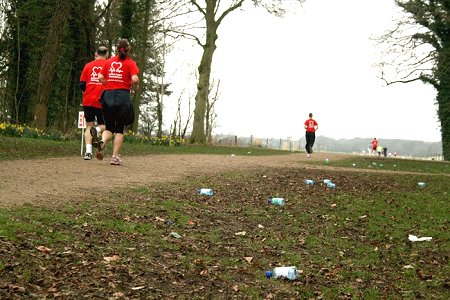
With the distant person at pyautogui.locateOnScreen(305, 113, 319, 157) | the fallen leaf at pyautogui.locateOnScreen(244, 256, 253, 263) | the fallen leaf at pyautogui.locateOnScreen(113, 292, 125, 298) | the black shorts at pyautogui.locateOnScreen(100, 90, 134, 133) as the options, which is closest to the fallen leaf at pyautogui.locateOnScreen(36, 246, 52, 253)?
the fallen leaf at pyautogui.locateOnScreen(113, 292, 125, 298)

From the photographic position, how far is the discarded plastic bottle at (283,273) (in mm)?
5539

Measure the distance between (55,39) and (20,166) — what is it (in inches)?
539

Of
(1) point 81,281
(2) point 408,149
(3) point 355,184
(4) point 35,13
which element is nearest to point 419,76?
(4) point 35,13

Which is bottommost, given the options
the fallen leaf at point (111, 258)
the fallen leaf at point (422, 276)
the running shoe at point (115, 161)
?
the fallen leaf at point (422, 276)

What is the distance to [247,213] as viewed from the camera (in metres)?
8.59

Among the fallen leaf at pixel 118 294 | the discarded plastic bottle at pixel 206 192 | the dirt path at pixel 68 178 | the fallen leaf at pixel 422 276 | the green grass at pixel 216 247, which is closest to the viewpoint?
the fallen leaf at pixel 118 294

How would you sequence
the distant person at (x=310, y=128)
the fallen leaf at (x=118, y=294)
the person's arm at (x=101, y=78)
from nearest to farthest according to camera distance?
the fallen leaf at (x=118, y=294), the person's arm at (x=101, y=78), the distant person at (x=310, y=128)

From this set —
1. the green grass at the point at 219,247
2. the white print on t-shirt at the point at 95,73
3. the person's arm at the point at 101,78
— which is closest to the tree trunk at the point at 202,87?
the white print on t-shirt at the point at 95,73

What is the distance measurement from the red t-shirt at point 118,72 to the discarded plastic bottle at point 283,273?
656cm

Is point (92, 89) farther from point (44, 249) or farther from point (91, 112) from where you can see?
point (44, 249)

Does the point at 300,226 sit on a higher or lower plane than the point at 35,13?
lower

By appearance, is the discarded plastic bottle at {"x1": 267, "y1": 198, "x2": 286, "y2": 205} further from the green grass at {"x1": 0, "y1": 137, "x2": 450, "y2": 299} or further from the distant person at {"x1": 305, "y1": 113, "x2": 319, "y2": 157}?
the distant person at {"x1": 305, "y1": 113, "x2": 319, "y2": 157}

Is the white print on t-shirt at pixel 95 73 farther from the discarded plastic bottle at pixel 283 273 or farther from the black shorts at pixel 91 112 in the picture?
the discarded plastic bottle at pixel 283 273

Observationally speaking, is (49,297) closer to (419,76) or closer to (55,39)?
(55,39)
